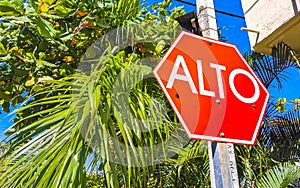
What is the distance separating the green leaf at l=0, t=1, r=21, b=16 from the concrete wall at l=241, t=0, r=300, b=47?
113 inches

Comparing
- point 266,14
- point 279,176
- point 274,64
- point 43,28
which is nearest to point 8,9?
point 43,28

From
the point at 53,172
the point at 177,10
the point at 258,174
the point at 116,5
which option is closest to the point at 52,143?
the point at 53,172

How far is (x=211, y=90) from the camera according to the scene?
130 centimetres

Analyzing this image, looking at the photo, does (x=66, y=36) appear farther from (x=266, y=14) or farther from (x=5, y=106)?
(x=266, y=14)

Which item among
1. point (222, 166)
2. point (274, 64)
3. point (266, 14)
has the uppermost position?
point (266, 14)

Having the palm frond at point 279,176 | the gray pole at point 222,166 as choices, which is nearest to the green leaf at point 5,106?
the gray pole at point 222,166

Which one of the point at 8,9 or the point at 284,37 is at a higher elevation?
the point at 284,37

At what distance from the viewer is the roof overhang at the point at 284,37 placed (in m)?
3.76

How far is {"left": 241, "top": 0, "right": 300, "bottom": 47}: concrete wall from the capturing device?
3.70 m

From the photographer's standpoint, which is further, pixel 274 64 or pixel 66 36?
pixel 274 64

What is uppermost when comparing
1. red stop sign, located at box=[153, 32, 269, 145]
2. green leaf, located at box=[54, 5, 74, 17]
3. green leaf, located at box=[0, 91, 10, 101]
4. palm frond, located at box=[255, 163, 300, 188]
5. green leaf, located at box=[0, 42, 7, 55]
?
green leaf, located at box=[54, 5, 74, 17]

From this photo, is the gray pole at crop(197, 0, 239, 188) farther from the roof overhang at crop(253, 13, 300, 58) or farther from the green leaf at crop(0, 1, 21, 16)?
the roof overhang at crop(253, 13, 300, 58)

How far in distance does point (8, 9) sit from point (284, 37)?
10.6 feet

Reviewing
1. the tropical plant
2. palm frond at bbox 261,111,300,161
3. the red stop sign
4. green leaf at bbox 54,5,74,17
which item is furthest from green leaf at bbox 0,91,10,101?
palm frond at bbox 261,111,300,161
